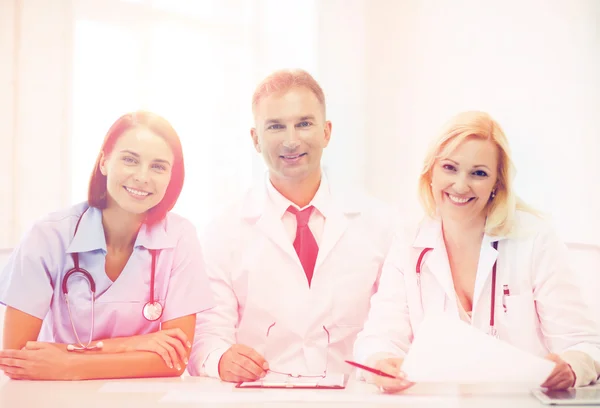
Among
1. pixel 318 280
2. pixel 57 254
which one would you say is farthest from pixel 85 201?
pixel 318 280

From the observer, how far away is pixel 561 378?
1429mm

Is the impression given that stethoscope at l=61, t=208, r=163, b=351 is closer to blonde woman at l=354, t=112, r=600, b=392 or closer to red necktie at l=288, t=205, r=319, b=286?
red necktie at l=288, t=205, r=319, b=286

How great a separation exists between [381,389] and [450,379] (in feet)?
0.53

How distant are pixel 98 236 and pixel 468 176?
3.37ft

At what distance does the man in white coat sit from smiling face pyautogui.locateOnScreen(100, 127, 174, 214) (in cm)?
30

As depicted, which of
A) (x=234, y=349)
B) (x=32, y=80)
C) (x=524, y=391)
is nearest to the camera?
(x=524, y=391)

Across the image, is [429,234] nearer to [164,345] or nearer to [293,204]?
[293,204]

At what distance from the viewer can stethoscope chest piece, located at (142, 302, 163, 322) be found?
5.62ft

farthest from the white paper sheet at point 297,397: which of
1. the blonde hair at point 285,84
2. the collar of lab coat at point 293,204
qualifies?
the blonde hair at point 285,84

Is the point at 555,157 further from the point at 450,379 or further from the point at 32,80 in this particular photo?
the point at 32,80

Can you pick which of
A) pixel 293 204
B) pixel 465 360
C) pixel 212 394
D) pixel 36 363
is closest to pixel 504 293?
pixel 465 360

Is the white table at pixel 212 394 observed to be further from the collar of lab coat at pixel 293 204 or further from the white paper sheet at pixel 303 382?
the collar of lab coat at pixel 293 204

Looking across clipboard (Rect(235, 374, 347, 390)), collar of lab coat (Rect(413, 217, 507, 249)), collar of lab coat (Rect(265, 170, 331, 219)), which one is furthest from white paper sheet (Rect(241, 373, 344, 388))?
collar of lab coat (Rect(265, 170, 331, 219))

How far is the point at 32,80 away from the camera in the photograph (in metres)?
1.91
